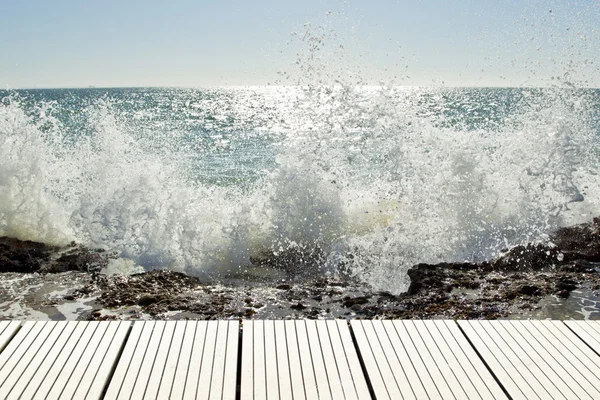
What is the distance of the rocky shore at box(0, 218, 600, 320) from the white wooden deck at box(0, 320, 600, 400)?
1.61 m

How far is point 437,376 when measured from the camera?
242cm

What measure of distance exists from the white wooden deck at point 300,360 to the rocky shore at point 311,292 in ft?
5.30

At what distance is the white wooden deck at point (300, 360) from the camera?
2.30 meters

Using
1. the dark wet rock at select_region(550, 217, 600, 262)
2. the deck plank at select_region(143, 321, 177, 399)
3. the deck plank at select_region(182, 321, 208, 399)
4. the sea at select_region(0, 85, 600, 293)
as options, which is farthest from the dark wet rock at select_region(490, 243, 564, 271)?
the deck plank at select_region(143, 321, 177, 399)

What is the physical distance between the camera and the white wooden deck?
2.30 m

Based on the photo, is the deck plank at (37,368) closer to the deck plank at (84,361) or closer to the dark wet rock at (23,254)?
the deck plank at (84,361)

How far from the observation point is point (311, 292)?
5.11 meters

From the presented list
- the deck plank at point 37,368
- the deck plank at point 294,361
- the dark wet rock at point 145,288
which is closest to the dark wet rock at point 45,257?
the dark wet rock at point 145,288

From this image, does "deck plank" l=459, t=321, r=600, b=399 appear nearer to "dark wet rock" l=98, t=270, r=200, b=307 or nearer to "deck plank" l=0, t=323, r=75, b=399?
"deck plank" l=0, t=323, r=75, b=399

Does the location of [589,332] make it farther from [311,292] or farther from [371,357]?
[311,292]

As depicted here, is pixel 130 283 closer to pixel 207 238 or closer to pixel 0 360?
pixel 207 238

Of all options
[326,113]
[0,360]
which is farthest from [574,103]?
[0,360]

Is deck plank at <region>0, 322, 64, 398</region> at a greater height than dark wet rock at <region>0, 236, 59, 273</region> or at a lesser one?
greater

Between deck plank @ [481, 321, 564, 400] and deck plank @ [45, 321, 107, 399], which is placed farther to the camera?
deck plank @ [481, 321, 564, 400]
